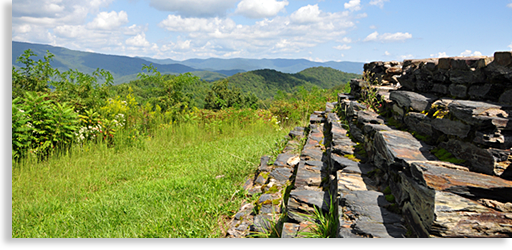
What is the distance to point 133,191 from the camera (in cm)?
412

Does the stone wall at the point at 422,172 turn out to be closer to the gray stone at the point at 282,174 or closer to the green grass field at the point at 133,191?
the gray stone at the point at 282,174

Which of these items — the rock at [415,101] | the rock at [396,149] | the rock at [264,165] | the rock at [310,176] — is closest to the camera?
the rock at [396,149]

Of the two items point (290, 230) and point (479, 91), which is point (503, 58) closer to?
point (479, 91)

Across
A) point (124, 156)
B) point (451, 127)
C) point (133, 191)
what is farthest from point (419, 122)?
point (124, 156)

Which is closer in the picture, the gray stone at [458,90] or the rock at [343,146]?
the gray stone at [458,90]

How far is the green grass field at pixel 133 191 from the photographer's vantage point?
10.2 ft

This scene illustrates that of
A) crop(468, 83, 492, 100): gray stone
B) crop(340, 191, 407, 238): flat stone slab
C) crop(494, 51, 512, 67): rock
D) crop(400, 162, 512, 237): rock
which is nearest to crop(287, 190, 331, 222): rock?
crop(340, 191, 407, 238): flat stone slab

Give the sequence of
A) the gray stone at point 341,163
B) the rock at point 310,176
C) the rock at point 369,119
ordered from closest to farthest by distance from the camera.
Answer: the gray stone at point 341,163 → the rock at point 310,176 → the rock at point 369,119

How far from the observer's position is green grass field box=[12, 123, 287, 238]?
10.2 ft

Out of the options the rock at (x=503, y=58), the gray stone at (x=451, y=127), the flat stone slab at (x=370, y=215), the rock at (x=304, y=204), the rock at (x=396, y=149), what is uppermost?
the rock at (x=503, y=58)

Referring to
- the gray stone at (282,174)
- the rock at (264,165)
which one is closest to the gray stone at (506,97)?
the gray stone at (282,174)
